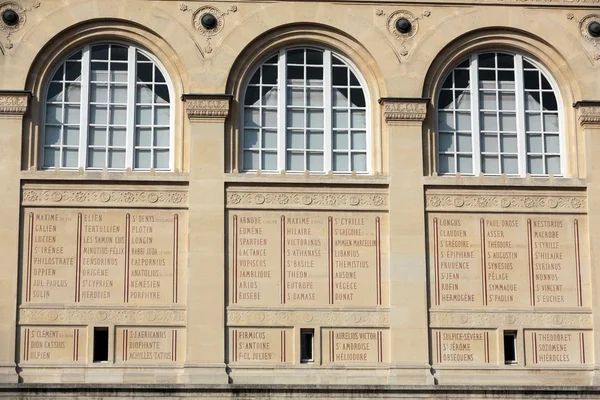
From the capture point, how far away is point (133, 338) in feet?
94.8

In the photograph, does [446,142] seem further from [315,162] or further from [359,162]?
[315,162]

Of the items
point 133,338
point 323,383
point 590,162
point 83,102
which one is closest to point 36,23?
point 83,102

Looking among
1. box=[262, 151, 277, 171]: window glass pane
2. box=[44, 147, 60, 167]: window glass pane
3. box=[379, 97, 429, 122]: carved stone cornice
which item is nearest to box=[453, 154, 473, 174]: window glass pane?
box=[379, 97, 429, 122]: carved stone cornice

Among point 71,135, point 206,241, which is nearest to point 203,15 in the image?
point 71,135

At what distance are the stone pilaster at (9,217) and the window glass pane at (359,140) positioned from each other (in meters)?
7.73

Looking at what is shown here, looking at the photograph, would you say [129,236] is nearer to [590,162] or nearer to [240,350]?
[240,350]

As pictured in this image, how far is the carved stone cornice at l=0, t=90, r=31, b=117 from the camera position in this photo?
2953cm

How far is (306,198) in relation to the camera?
29766 millimetres

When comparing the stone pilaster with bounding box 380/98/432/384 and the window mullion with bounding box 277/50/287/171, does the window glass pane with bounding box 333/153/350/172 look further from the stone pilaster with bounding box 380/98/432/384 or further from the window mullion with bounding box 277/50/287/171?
the window mullion with bounding box 277/50/287/171

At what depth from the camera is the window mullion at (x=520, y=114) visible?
30641 mm

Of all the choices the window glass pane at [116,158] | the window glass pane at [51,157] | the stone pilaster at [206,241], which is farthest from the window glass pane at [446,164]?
the window glass pane at [51,157]

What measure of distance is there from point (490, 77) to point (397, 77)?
7.91ft

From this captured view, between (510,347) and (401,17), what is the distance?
8.27 meters

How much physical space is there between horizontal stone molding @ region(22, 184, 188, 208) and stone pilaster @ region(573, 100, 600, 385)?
9539 millimetres
